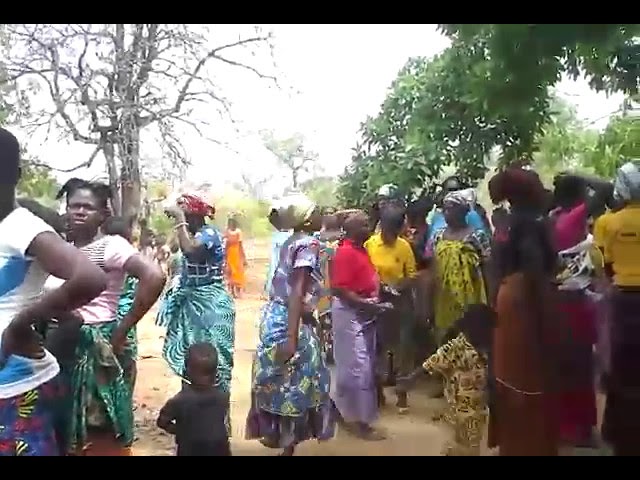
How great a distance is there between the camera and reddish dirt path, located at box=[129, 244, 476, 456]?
11.4 feet

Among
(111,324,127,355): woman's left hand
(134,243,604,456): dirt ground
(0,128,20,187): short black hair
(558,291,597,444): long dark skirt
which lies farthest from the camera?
(558,291,597,444): long dark skirt

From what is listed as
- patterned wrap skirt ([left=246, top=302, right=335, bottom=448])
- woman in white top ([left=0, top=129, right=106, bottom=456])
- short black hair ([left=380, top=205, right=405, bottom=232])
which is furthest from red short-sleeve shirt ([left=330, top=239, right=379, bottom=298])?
woman in white top ([left=0, top=129, right=106, bottom=456])

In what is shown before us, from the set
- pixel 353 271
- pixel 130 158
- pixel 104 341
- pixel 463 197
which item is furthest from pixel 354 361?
pixel 130 158

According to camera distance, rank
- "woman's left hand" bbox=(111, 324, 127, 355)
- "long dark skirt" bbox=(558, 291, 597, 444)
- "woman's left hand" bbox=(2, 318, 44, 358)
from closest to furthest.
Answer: "woman's left hand" bbox=(2, 318, 44, 358) < "woman's left hand" bbox=(111, 324, 127, 355) < "long dark skirt" bbox=(558, 291, 597, 444)

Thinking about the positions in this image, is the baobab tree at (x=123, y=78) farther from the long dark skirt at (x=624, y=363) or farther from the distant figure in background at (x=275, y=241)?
the long dark skirt at (x=624, y=363)

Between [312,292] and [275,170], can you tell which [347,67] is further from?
[312,292]

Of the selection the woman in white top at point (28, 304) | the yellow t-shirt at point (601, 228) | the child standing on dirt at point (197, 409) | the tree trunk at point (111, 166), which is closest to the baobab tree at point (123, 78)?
the tree trunk at point (111, 166)

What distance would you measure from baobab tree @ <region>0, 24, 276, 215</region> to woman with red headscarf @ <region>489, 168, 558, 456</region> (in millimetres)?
1158

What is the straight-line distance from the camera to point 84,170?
3514mm

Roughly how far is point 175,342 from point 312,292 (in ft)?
1.93

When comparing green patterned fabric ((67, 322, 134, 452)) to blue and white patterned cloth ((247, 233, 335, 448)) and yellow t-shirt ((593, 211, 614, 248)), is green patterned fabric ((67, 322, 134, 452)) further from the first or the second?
yellow t-shirt ((593, 211, 614, 248))

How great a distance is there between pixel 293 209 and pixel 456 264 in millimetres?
710

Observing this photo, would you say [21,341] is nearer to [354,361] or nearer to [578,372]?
[354,361]
